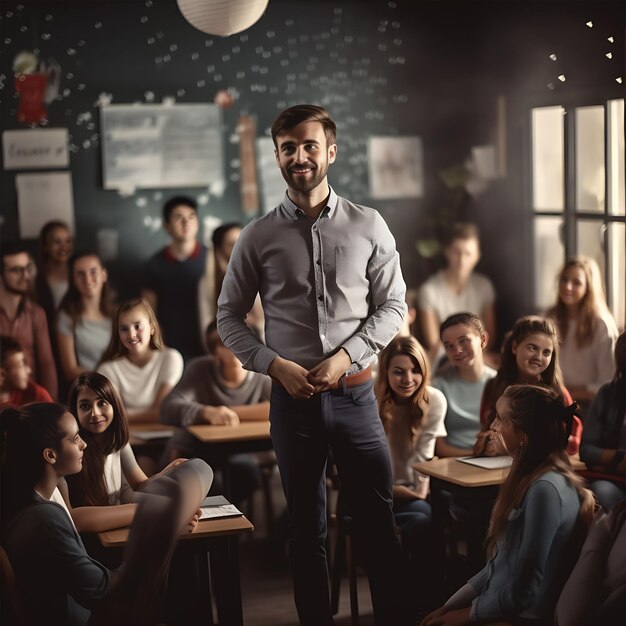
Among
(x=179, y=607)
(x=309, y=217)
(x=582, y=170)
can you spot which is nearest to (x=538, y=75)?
(x=582, y=170)

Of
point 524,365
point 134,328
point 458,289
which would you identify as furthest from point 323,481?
point 458,289

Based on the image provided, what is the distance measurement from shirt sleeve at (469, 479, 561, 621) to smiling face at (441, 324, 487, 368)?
133 cm

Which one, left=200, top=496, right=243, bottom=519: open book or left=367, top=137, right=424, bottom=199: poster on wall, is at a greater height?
left=367, top=137, right=424, bottom=199: poster on wall

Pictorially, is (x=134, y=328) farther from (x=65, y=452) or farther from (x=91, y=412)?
(x=65, y=452)

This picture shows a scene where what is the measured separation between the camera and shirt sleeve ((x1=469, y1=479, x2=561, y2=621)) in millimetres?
2482

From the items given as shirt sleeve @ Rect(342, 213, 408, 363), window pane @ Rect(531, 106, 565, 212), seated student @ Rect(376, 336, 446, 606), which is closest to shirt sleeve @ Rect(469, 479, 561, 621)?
shirt sleeve @ Rect(342, 213, 408, 363)

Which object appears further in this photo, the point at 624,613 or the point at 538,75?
the point at 538,75

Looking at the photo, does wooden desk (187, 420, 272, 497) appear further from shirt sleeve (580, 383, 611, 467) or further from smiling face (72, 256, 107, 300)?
smiling face (72, 256, 107, 300)

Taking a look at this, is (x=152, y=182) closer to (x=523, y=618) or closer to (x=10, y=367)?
(x=10, y=367)

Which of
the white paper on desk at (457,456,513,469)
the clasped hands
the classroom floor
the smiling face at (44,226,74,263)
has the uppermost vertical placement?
the smiling face at (44,226,74,263)

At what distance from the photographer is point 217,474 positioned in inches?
167

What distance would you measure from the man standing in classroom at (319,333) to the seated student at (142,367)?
1430mm

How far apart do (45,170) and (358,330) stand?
338cm

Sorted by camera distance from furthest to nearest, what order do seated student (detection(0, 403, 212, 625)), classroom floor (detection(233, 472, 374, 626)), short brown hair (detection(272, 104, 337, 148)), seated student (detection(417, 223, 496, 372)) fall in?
1. seated student (detection(417, 223, 496, 372))
2. classroom floor (detection(233, 472, 374, 626))
3. short brown hair (detection(272, 104, 337, 148))
4. seated student (detection(0, 403, 212, 625))
